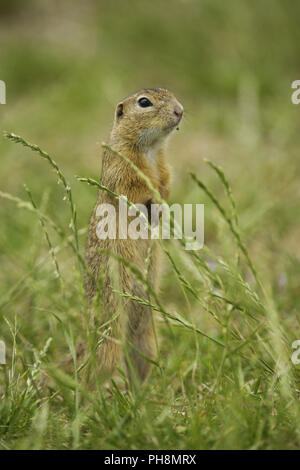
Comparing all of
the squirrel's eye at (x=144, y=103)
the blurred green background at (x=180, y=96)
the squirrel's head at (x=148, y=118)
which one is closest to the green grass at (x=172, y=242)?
the blurred green background at (x=180, y=96)

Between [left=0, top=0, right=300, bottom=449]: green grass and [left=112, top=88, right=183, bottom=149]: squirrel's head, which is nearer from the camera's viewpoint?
[left=0, top=0, right=300, bottom=449]: green grass

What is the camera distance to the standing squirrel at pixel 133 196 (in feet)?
8.25

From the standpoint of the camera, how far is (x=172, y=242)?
1.79 meters

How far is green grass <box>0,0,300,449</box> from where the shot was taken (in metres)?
1.80

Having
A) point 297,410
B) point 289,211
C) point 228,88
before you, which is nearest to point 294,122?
Result: point 228,88

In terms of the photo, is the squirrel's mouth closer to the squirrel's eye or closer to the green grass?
the squirrel's eye

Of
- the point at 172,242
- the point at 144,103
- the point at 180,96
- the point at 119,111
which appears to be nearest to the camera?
the point at 172,242

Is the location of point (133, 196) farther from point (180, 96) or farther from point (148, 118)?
point (180, 96)

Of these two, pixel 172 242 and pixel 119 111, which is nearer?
pixel 172 242

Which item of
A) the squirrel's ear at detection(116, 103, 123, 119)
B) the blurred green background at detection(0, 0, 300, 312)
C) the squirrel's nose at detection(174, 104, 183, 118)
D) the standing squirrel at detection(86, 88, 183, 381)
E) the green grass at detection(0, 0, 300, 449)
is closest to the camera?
the green grass at detection(0, 0, 300, 449)

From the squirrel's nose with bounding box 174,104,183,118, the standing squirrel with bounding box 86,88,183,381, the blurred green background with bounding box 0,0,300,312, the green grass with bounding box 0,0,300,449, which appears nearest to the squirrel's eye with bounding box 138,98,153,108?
the standing squirrel with bounding box 86,88,183,381

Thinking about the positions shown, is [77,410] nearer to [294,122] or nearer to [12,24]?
[294,122]

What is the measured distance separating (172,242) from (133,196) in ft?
2.99

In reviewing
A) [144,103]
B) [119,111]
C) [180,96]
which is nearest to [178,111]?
[144,103]
